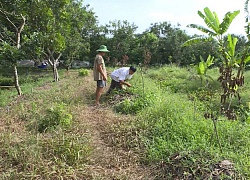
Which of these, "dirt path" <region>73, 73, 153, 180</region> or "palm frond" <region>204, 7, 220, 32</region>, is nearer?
"dirt path" <region>73, 73, 153, 180</region>

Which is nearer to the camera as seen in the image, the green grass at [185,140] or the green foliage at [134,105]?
the green grass at [185,140]

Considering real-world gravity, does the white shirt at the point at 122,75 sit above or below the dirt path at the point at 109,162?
above

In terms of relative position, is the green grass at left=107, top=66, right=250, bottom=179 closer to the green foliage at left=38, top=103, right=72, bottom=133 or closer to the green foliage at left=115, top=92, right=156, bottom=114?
the green foliage at left=115, top=92, right=156, bottom=114

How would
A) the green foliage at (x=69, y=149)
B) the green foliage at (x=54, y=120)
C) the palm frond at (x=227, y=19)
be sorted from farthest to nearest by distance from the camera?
the palm frond at (x=227, y=19) → the green foliage at (x=54, y=120) → the green foliage at (x=69, y=149)

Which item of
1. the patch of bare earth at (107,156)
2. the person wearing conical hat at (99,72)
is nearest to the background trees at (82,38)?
the person wearing conical hat at (99,72)

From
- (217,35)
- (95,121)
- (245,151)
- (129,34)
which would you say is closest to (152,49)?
(129,34)

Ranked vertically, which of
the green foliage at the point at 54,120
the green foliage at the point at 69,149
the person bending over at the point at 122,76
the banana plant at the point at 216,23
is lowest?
the green foliage at the point at 69,149

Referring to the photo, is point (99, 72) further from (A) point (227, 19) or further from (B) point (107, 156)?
(A) point (227, 19)

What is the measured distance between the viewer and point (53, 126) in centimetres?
450

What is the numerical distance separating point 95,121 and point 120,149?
1.34m

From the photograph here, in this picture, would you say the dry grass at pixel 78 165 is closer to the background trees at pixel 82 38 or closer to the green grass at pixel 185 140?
the green grass at pixel 185 140

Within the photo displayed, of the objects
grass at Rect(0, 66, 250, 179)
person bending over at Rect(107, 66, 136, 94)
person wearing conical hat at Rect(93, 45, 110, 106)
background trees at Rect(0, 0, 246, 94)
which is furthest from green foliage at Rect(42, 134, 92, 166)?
background trees at Rect(0, 0, 246, 94)

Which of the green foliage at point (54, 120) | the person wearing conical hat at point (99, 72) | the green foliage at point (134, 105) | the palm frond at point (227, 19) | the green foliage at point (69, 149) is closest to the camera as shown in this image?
the green foliage at point (69, 149)

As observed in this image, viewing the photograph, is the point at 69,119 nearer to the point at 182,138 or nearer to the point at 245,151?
the point at 182,138
